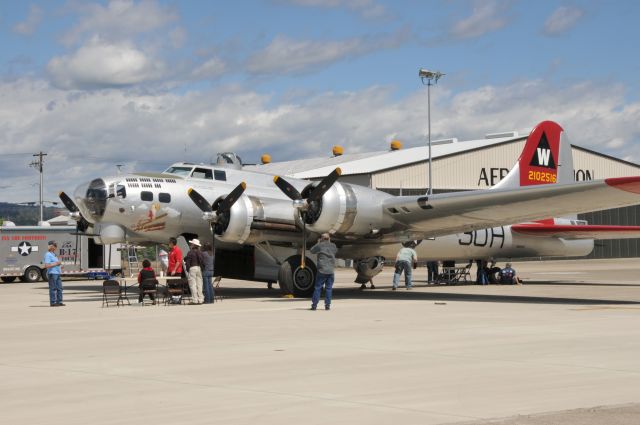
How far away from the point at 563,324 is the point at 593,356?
446 cm

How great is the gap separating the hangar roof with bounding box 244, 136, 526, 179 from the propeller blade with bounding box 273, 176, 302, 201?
35.9 meters

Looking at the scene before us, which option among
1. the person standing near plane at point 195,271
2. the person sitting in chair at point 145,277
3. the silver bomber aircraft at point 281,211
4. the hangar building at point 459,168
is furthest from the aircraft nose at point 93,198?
the hangar building at point 459,168

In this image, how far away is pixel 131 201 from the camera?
78.0 ft

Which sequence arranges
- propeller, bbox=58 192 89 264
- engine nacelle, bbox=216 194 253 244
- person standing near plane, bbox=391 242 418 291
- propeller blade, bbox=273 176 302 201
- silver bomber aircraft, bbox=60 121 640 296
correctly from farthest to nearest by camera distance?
person standing near plane, bbox=391 242 418 291, propeller, bbox=58 192 89 264, propeller blade, bbox=273 176 302 201, engine nacelle, bbox=216 194 253 244, silver bomber aircraft, bbox=60 121 640 296

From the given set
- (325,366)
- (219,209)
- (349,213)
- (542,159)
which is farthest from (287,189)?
(325,366)

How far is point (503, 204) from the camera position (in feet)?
74.3

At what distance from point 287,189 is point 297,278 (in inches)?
95.5

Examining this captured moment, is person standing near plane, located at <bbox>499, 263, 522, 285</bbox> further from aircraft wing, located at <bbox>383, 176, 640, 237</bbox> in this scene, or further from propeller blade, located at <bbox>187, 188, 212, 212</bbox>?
propeller blade, located at <bbox>187, 188, 212, 212</bbox>

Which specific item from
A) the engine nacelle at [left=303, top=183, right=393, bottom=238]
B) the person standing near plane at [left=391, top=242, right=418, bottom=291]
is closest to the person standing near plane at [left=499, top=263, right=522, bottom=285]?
the person standing near plane at [left=391, top=242, right=418, bottom=291]

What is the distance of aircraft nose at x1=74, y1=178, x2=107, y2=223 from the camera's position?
23.6 meters

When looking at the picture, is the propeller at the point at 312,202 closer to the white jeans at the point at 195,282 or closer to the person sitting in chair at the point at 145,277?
the white jeans at the point at 195,282

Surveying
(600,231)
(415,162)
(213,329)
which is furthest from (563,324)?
(415,162)

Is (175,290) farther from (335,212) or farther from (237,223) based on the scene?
(335,212)

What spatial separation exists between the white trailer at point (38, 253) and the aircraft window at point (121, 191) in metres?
15.7
